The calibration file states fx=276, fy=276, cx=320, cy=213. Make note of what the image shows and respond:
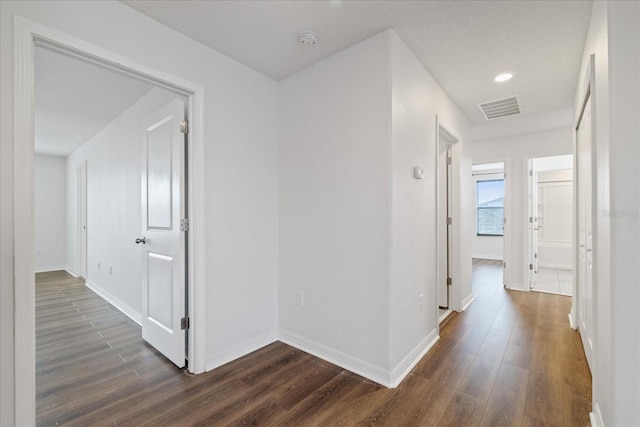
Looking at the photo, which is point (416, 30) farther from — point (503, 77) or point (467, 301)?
point (467, 301)

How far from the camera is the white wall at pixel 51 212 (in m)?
6.02

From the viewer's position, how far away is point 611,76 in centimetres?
121

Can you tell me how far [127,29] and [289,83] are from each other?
50.9 inches

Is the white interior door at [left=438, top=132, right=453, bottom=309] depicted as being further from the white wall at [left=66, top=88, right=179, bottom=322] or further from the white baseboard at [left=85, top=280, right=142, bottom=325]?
the white baseboard at [left=85, top=280, right=142, bottom=325]

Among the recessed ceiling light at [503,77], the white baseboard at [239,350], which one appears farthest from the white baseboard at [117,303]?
the recessed ceiling light at [503,77]

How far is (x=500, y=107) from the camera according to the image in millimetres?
3447

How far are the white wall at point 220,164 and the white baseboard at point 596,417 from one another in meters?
2.27

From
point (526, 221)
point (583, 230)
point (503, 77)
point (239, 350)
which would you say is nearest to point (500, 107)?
point (503, 77)

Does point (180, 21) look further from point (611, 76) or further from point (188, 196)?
point (611, 76)

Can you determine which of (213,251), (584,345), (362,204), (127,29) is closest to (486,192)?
(584,345)

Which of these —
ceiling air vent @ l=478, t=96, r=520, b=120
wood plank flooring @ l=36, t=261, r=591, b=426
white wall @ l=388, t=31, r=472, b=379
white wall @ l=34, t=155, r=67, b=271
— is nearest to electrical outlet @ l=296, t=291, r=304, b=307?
wood plank flooring @ l=36, t=261, r=591, b=426

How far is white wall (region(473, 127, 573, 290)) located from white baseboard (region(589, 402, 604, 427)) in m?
3.23

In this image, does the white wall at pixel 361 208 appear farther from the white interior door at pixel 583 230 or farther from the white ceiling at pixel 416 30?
the white interior door at pixel 583 230

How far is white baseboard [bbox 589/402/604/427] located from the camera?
1445 mm
